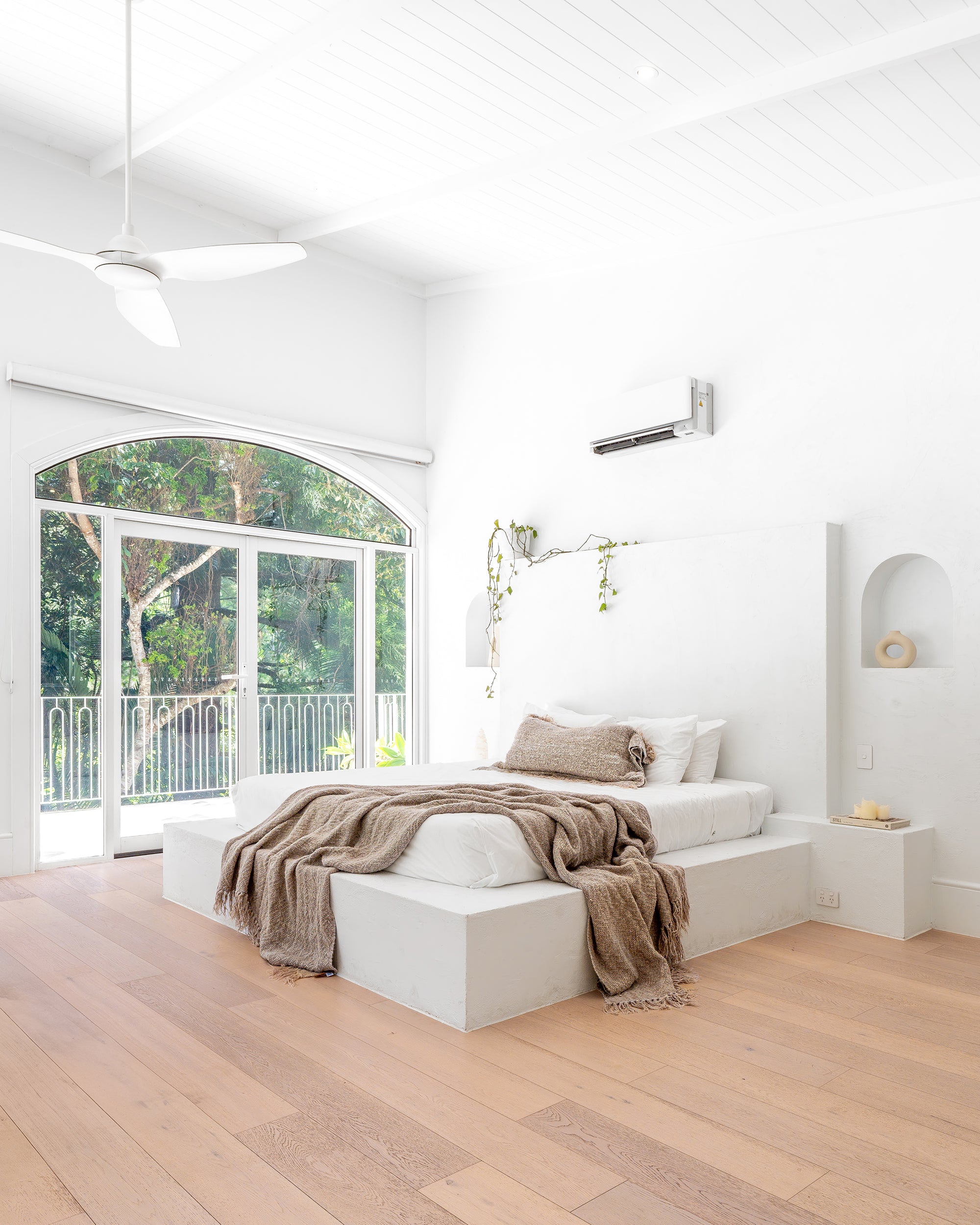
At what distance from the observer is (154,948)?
140 inches

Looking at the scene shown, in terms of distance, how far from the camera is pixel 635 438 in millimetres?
5137

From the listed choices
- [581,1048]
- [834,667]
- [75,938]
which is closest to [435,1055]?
[581,1048]

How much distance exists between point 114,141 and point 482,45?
2190mm

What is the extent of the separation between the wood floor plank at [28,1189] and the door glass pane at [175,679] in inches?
128

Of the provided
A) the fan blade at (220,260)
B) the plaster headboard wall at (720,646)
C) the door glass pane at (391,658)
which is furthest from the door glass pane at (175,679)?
the fan blade at (220,260)

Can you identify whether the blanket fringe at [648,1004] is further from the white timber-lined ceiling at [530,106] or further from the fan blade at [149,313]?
the white timber-lined ceiling at [530,106]

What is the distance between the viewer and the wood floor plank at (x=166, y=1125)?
6.17 ft

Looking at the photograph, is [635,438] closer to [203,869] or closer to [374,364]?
[374,364]

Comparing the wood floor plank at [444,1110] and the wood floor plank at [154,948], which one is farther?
the wood floor plank at [154,948]

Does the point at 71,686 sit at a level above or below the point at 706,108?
below

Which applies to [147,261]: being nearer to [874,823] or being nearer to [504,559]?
[504,559]

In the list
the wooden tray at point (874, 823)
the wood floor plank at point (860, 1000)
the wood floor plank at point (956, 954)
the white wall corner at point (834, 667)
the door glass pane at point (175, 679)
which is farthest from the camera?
the door glass pane at point (175, 679)

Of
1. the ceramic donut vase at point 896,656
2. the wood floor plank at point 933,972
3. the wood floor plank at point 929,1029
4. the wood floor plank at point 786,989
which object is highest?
the ceramic donut vase at point 896,656

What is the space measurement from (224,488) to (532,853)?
11.1 ft
